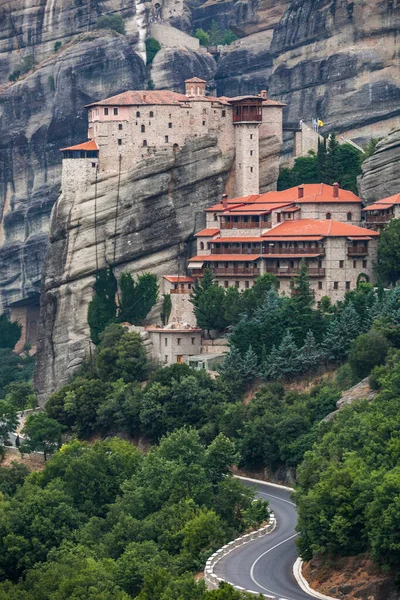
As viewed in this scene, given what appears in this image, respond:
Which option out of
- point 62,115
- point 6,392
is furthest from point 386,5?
point 6,392

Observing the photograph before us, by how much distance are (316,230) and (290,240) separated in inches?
59.8

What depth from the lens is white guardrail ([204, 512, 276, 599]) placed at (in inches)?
3081

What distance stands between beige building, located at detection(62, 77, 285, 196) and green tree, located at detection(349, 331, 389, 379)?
25.4m

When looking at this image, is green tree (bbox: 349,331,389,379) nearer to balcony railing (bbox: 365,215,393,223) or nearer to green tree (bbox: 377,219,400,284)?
green tree (bbox: 377,219,400,284)

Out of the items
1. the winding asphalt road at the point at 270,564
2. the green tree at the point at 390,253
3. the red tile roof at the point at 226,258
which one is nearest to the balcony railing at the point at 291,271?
the red tile roof at the point at 226,258

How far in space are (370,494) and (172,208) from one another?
159 ft

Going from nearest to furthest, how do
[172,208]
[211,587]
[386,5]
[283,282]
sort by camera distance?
1. [211,587]
2. [283,282]
3. [172,208]
4. [386,5]

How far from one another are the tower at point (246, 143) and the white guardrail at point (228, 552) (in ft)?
128

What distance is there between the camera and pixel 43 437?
114312 mm

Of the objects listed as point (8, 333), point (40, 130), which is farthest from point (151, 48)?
point (8, 333)

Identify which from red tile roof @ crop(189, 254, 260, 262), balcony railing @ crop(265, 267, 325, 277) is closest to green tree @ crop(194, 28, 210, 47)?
red tile roof @ crop(189, 254, 260, 262)

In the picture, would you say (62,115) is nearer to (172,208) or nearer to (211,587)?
(172,208)

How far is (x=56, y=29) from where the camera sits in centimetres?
15875

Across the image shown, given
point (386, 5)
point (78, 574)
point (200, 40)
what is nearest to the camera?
point (78, 574)
